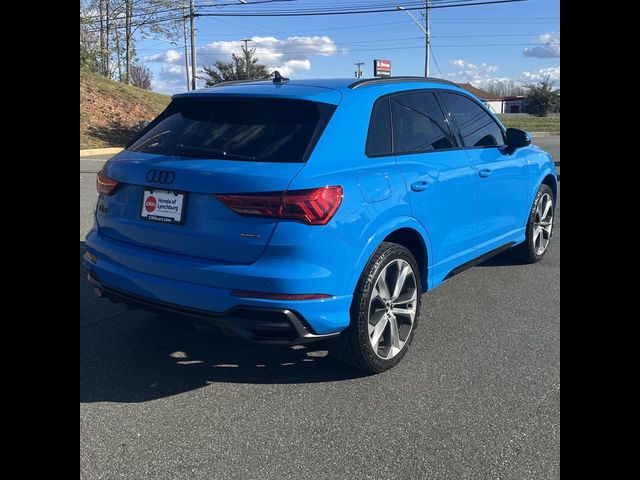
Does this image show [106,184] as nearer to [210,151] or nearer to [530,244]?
[210,151]

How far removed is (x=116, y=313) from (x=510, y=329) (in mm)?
2966

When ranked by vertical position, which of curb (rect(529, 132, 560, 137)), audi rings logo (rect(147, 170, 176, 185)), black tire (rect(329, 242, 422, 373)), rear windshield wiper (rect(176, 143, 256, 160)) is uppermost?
curb (rect(529, 132, 560, 137))

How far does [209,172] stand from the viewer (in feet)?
10.0

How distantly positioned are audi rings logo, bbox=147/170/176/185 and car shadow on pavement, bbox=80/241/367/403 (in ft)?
2.51

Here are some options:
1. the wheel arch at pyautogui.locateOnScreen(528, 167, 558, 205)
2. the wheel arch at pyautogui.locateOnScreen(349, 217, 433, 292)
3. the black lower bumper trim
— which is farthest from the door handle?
the wheel arch at pyautogui.locateOnScreen(528, 167, 558, 205)

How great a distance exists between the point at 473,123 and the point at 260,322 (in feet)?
9.09

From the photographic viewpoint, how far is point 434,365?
3691mm

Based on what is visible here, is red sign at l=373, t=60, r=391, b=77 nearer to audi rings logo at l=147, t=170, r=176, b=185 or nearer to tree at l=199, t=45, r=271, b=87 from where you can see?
tree at l=199, t=45, r=271, b=87

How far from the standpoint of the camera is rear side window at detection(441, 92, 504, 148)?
4.60 metres

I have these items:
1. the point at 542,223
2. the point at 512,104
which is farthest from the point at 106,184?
the point at 512,104
